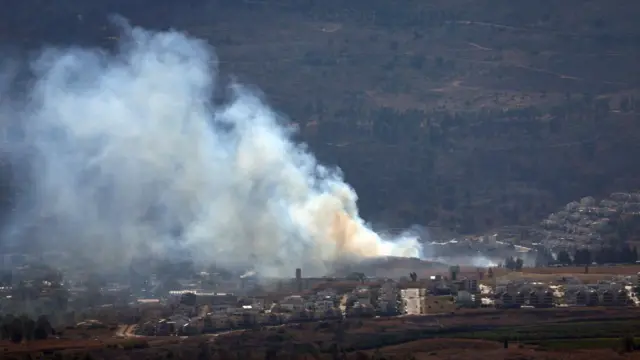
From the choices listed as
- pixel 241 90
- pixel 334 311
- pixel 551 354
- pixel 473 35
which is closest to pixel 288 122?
pixel 241 90

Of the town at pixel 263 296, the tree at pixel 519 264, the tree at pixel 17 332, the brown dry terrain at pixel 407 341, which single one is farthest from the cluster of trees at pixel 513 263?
the tree at pixel 17 332

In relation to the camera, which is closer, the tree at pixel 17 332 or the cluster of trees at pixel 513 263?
the tree at pixel 17 332

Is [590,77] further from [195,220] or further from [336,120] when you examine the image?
[195,220]

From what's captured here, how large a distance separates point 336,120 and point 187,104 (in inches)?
1230

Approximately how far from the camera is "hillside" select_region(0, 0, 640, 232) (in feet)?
419

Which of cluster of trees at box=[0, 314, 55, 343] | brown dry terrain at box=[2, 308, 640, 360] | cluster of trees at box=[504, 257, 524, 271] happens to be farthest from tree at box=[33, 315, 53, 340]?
cluster of trees at box=[504, 257, 524, 271]

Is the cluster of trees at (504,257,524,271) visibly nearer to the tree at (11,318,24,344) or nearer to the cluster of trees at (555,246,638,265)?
the cluster of trees at (555,246,638,265)

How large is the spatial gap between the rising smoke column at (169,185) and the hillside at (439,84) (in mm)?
18044

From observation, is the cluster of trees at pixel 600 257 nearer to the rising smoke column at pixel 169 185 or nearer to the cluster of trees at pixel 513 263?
the cluster of trees at pixel 513 263

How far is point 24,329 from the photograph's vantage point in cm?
7450

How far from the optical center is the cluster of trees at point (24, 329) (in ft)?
244

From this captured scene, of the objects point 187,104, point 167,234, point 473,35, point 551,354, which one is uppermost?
point 473,35

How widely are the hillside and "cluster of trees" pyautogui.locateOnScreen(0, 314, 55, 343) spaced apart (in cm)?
4849

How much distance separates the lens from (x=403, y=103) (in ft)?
468
